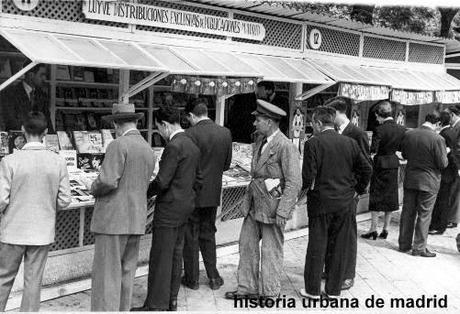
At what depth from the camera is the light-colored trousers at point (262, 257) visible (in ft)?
17.2

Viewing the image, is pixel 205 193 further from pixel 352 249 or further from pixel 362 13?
pixel 362 13

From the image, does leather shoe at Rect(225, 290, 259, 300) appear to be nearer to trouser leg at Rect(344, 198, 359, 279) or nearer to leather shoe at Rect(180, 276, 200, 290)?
leather shoe at Rect(180, 276, 200, 290)

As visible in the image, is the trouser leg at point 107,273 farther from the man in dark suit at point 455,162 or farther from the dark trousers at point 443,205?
the dark trousers at point 443,205

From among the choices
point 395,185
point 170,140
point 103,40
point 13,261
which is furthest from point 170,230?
point 395,185

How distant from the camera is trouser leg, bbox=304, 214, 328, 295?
17.8 ft

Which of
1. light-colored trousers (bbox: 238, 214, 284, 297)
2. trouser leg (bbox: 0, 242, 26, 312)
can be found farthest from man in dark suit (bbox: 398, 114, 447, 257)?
trouser leg (bbox: 0, 242, 26, 312)

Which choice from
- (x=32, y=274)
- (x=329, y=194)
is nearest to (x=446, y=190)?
(x=329, y=194)

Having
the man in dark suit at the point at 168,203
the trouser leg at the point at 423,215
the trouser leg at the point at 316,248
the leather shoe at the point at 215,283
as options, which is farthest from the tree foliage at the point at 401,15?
the man in dark suit at the point at 168,203

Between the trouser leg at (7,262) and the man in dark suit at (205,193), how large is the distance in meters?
1.78

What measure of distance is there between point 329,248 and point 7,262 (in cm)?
303

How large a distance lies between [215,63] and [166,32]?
67 cm

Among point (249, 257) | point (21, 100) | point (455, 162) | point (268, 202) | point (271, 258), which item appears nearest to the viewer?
point (268, 202)

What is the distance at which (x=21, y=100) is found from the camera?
5.86 metres

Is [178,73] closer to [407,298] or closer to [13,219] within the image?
[13,219]
